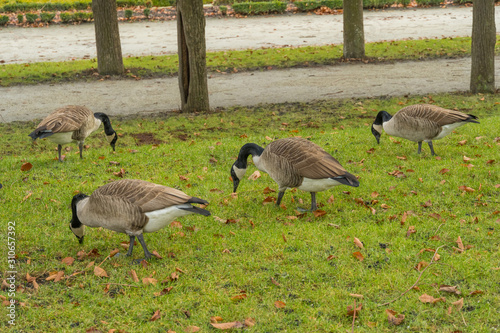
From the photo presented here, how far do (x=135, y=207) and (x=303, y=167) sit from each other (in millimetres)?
1967

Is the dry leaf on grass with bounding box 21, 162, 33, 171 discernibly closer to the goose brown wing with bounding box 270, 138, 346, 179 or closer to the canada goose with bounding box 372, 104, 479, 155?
the goose brown wing with bounding box 270, 138, 346, 179

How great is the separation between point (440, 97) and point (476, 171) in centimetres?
478

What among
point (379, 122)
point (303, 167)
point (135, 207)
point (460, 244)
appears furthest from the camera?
point (379, 122)

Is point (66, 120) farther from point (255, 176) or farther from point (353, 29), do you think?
point (353, 29)

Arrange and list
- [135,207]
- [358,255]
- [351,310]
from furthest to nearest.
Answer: [358,255] < [135,207] < [351,310]

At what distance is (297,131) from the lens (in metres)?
9.58

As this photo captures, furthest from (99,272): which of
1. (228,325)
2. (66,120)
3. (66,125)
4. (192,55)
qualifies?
(192,55)

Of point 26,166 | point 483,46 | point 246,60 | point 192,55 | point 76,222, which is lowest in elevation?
point 76,222

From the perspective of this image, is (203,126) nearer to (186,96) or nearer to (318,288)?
(186,96)

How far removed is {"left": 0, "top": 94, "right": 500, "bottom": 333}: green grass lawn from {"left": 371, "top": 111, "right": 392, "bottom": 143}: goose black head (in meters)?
0.23

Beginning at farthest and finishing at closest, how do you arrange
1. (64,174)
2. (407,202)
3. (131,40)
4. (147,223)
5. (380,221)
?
(131,40) → (64,174) → (407,202) → (380,221) → (147,223)

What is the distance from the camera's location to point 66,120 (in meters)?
7.55

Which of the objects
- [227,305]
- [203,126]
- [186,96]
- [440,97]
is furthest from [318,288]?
[440,97]

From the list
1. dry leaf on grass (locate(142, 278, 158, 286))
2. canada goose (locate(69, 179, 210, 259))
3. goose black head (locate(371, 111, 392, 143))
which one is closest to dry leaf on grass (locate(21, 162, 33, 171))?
canada goose (locate(69, 179, 210, 259))
